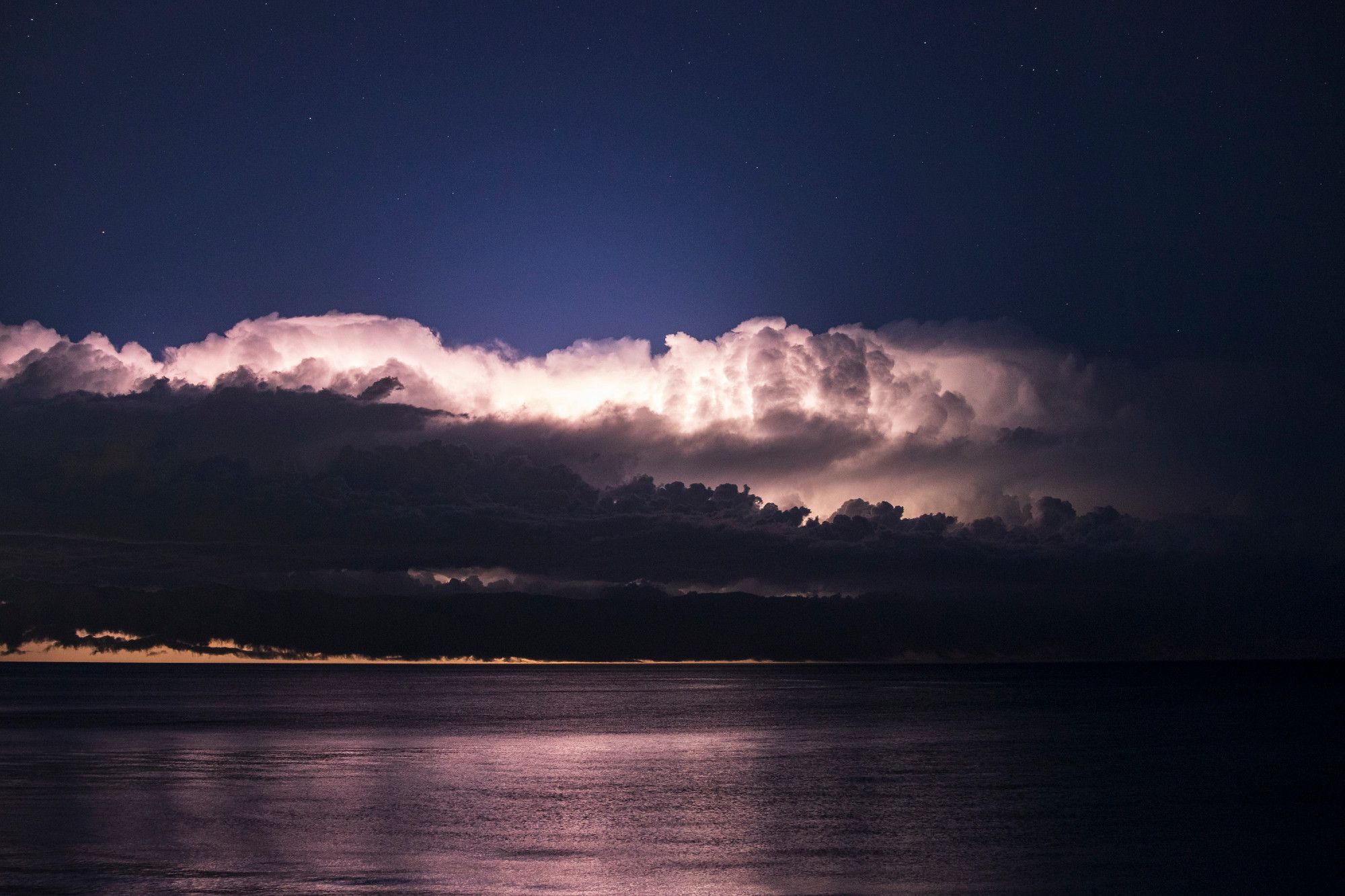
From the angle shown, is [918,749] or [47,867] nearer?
[47,867]

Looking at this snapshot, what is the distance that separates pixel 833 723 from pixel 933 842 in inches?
3151

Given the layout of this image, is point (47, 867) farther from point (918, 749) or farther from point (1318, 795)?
point (918, 749)

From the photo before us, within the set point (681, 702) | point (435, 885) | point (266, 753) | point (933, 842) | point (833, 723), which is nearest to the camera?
point (435, 885)

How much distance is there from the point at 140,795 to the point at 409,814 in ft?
50.4

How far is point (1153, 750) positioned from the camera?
87.8 metres

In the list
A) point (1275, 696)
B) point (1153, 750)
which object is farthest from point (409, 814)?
point (1275, 696)

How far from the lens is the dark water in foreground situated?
36781 mm

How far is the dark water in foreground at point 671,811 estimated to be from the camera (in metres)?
36.8

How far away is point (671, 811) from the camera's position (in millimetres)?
52938

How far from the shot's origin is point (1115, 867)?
3934 cm

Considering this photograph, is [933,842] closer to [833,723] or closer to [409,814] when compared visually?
[409,814]

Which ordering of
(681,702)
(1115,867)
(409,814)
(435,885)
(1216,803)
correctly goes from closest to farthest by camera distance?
(435,885), (1115,867), (409,814), (1216,803), (681,702)

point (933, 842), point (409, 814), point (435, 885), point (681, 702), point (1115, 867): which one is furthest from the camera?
point (681, 702)

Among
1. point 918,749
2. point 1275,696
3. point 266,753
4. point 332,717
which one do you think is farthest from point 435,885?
point 1275,696
